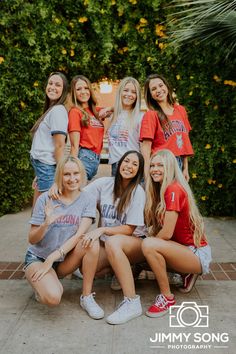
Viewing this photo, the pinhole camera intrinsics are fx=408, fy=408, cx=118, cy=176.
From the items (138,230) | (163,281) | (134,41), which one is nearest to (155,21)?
(134,41)

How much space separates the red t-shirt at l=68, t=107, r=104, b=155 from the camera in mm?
3928

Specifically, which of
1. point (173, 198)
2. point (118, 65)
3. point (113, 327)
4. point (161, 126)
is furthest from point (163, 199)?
point (118, 65)

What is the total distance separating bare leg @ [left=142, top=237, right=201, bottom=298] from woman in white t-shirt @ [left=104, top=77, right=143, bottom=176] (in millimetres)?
1072

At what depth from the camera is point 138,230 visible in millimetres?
3488

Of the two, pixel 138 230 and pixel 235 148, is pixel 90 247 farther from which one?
pixel 235 148

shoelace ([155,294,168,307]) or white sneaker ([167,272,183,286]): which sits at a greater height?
shoelace ([155,294,168,307])

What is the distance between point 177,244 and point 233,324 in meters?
0.71

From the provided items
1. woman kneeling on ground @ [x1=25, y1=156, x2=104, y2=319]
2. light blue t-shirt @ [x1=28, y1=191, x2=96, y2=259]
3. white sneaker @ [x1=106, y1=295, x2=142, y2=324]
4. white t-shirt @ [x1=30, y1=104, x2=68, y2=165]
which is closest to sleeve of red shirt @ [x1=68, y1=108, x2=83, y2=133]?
white t-shirt @ [x1=30, y1=104, x2=68, y2=165]

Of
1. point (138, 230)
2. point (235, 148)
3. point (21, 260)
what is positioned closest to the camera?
point (138, 230)

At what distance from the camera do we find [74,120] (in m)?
3.91

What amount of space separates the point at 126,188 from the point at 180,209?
1.58 feet

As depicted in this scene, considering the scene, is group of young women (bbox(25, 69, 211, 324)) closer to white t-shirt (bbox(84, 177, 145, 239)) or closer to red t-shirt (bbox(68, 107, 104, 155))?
white t-shirt (bbox(84, 177, 145, 239))

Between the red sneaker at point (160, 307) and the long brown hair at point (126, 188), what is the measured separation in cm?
75

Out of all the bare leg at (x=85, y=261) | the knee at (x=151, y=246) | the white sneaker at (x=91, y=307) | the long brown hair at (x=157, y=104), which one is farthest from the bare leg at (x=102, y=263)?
the long brown hair at (x=157, y=104)
